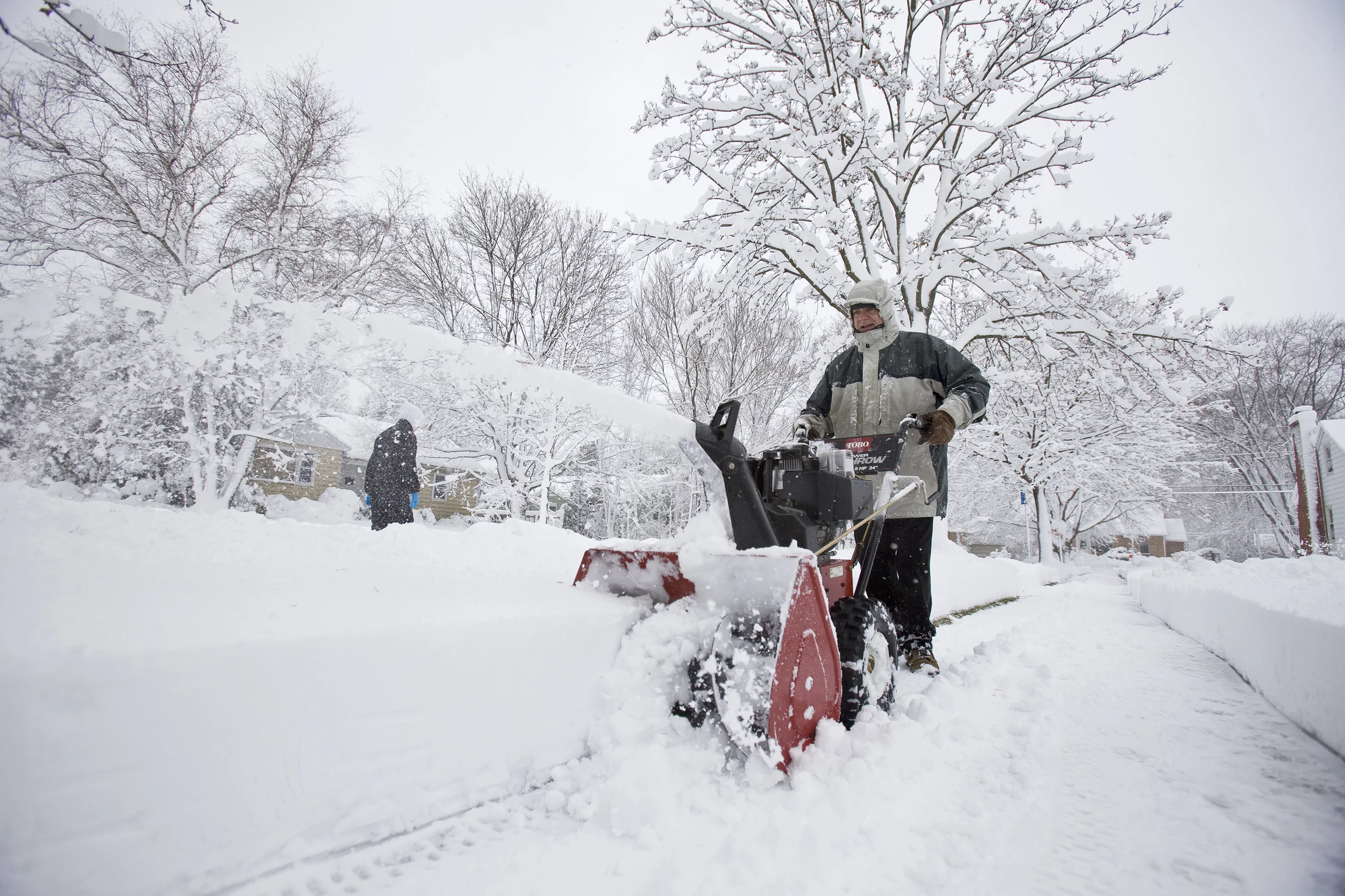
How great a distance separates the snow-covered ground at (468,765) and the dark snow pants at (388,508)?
8.39ft

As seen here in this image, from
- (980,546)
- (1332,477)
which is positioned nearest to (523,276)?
(1332,477)

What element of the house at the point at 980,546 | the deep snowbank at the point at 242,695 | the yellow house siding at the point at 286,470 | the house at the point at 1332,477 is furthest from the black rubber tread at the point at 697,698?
the house at the point at 980,546

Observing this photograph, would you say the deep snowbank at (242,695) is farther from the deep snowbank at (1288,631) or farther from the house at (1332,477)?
the house at (1332,477)

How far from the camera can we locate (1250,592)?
3107 mm

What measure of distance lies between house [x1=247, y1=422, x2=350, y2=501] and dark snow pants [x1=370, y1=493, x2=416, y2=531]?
147 cm

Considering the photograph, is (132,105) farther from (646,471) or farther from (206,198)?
(646,471)

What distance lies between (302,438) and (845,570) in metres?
7.33

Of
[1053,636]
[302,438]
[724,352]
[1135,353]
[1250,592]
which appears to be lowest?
[1053,636]

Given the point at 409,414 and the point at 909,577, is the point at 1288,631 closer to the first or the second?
the point at 909,577

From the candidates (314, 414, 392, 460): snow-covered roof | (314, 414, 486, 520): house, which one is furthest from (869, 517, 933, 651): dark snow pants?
(314, 414, 486, 520): house

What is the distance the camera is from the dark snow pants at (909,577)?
9.70ft

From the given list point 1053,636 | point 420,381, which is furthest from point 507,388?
point 1053,636

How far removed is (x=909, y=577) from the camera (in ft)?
9.73

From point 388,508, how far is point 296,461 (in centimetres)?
406
